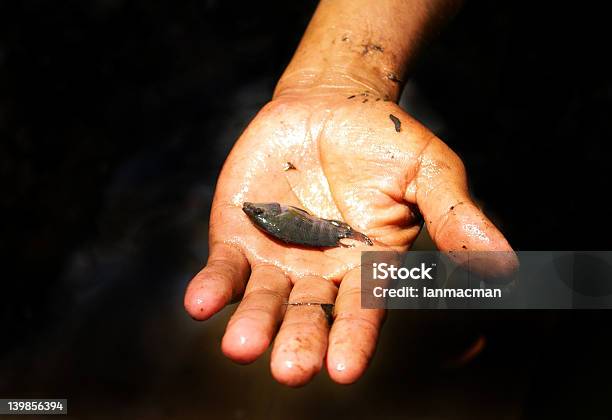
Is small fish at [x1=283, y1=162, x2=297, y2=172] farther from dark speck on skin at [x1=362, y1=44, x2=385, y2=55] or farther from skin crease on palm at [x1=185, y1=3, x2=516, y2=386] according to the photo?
dark speck on skin at [x1=362, y1=44, x2=385, y2=55]

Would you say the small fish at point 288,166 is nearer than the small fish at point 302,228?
No

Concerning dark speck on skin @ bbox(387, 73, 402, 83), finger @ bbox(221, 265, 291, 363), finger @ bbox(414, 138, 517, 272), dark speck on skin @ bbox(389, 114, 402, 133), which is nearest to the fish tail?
finger @ bbox(414, 138, 517, 272)

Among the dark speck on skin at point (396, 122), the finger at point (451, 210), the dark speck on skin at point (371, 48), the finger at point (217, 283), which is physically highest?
the dark speck on skin at point (371, 48)

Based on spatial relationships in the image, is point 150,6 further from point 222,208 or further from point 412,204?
point 412,204

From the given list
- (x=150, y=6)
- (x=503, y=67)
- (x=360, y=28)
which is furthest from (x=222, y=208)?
(x=150, y=6)

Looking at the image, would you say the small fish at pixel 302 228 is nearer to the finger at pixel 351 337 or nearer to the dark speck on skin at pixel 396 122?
the finger at pixel 351 337


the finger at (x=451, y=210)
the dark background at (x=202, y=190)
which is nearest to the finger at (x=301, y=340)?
the finger at (x=451, y=210)

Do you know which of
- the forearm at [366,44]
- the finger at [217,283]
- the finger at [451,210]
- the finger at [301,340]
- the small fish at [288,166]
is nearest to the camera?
the finger at [301,340]

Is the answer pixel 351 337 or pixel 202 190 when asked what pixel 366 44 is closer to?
pixel 351 337
